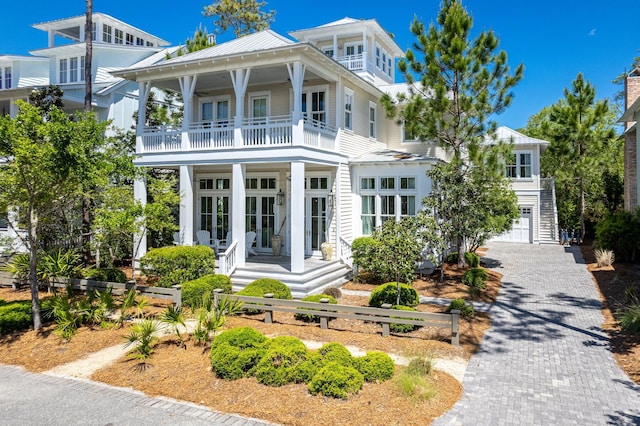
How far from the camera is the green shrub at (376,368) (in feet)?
24.2

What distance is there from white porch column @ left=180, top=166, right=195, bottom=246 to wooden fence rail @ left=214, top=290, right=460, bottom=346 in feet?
18.1

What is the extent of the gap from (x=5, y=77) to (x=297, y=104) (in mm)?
26540

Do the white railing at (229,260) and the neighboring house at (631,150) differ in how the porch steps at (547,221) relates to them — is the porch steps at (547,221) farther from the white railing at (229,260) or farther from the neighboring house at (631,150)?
the white railing at (229,260)

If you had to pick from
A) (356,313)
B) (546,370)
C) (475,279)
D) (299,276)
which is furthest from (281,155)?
(546,370)

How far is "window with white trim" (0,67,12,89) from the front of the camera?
30.1 meters

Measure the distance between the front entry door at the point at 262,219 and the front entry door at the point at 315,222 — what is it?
171 centimetres

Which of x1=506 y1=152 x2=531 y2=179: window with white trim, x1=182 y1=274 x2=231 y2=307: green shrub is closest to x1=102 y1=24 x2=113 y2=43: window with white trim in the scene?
x1=182 y1=274 x2=231 y2=307: green shrub

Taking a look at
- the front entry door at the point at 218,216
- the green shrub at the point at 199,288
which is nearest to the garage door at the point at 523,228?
the front entry door at the point at 218,216

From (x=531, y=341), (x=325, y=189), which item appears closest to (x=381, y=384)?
(x=531, y=341)

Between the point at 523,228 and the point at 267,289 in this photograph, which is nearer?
the point at 267,289

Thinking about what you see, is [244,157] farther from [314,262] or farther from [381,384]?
[381,384]

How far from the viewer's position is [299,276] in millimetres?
14164

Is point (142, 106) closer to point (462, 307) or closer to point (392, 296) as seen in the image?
point (392, 296)

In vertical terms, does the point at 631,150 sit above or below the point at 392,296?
above
